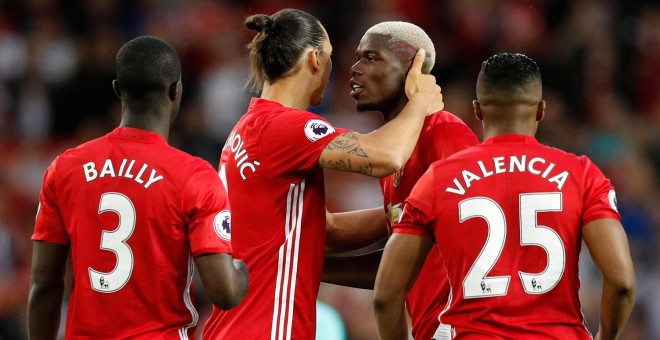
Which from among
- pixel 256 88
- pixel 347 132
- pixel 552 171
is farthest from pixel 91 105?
pixel 552 171

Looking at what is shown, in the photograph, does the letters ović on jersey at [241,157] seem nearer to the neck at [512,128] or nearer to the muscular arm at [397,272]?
the muscular arm at [397,272]

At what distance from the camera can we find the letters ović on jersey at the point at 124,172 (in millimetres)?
4426

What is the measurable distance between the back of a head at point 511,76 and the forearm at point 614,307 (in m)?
0.89

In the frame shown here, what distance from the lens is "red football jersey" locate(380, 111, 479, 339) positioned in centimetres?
522

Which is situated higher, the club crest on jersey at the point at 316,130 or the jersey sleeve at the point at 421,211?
the club crest on jersey at the point at 316,130

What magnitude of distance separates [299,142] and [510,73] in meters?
0.99

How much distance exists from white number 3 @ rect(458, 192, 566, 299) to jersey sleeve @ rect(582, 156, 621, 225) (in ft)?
0.41

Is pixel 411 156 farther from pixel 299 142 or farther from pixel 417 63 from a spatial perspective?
pixel 299 142

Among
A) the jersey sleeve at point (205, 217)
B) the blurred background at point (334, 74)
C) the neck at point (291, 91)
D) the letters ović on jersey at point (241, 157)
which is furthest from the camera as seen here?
the blurred background at point (334, 74)

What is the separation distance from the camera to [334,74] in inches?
469

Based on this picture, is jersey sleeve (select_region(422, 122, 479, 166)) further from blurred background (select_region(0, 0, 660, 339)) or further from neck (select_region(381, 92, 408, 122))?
blurred background (select_region(0, 0, 660, 339))

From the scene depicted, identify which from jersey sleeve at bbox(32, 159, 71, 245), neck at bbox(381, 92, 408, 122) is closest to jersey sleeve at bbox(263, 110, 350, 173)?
neck at bbox(381, 92, 408, 122)

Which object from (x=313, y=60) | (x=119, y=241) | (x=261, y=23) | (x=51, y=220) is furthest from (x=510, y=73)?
(x=51, y=220)

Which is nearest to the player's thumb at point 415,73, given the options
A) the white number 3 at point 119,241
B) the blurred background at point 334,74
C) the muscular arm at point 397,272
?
the muscular arm at point 397,272
